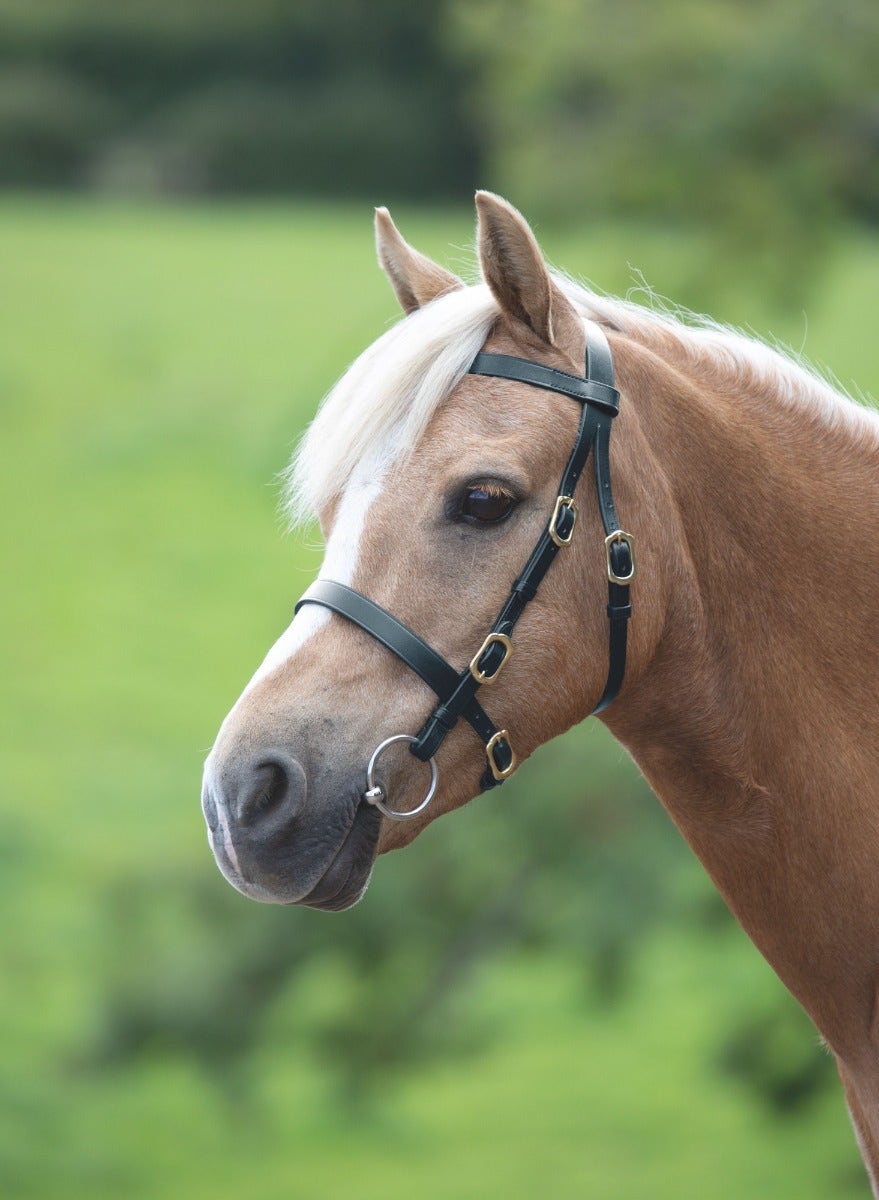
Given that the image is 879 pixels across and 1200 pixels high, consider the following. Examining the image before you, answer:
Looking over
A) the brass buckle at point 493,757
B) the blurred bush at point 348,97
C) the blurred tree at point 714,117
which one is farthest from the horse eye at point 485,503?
the blurred bush at point 348,97

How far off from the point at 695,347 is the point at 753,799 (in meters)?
0.90

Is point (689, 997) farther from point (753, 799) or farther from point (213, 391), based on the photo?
point (213, 391)

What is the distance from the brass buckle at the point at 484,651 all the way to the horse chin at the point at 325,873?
290 mm

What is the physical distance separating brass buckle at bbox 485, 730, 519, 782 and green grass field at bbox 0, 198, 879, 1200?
7.24ft

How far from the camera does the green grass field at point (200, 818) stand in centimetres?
759

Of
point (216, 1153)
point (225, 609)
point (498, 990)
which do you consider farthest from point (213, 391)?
point (216, 1153)

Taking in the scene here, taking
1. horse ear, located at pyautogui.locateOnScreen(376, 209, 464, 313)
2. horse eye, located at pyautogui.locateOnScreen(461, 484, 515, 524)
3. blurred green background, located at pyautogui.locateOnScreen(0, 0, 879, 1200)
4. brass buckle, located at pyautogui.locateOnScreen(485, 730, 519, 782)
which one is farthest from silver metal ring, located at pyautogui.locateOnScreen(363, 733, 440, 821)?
blurred green background, located at pyautogui.locateOnScreen(0, 0, 879, 1200)

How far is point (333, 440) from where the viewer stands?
2.50 metres

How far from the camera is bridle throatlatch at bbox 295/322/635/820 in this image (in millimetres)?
2352

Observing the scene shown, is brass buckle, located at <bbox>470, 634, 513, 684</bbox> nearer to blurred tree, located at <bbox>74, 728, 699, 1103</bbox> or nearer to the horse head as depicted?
the horse head

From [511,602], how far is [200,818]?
21.0 feet

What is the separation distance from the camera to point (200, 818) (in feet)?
27.8

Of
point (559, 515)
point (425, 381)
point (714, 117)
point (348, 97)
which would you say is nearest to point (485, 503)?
point (559, 515)

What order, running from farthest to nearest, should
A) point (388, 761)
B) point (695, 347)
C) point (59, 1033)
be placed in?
point (59, 1033), point (695, 347), point (388, 761)
